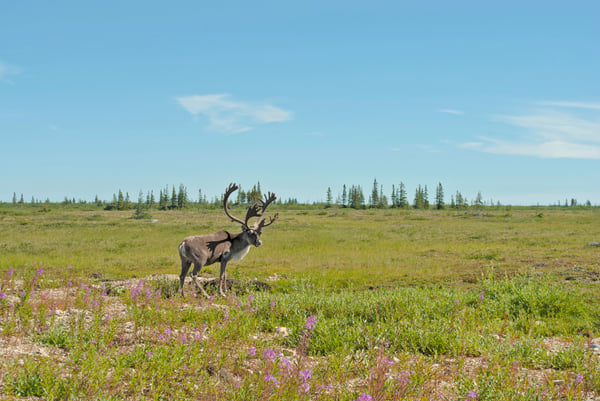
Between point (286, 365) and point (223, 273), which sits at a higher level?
Result: point (286, 365)

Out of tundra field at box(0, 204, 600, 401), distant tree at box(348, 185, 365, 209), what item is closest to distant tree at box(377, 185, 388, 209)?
distant tree at box(348, 185, 365, 209)

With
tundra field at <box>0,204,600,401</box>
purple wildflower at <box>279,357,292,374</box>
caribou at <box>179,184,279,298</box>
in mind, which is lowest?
tundra field at <box>0,204,600,401</box>

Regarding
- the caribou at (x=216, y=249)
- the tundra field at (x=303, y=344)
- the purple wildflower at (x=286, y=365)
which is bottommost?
the tundra field at (x=303, y=344)

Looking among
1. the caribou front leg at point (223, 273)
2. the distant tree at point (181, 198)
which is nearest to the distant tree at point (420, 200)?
the distant tree at point (181, 198)

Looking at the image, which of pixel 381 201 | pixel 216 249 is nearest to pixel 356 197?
pixel 381 201

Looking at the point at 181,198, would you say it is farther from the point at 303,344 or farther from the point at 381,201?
the point at 303,344

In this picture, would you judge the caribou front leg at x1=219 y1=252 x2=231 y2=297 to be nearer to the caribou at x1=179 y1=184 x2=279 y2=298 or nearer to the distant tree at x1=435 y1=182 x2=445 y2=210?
the caribou at x1=179 y1=184 x2=279 y2=298

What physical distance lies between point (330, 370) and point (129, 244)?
1071 inches

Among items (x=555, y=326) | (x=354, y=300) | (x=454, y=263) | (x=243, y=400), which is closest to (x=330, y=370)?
(x=243, y=400)

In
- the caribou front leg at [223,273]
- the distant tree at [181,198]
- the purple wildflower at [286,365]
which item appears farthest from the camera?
the distant tree at [181,198]

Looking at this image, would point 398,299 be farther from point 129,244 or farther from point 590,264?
point 129,244

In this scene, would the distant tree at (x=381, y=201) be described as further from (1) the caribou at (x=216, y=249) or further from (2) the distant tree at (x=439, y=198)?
(1) the caribou at (x=216, y=249)

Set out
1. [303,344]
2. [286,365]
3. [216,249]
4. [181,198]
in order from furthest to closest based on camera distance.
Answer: [181,198] → [216,249] → [303,344] → [286,365]

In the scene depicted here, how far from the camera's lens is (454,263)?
1981cm
